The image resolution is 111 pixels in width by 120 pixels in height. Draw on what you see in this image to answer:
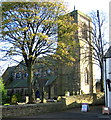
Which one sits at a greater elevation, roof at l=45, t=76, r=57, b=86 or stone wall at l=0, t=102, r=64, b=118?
roof at l=45, t=76, r=57, b=86

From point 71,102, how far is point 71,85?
15.2 m

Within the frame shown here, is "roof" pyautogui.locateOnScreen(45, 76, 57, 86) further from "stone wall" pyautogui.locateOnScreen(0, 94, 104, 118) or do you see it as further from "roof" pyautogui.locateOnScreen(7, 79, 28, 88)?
"stone wall" pyautogui.locateOnScreen(0, 94, 104, 118)

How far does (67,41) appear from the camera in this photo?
68.8ft

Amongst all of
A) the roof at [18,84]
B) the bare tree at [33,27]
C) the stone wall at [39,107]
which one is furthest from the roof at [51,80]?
the bare tree at [33,27]

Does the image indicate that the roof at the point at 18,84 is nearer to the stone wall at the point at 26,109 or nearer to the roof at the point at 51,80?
the roof at the point at 51,80

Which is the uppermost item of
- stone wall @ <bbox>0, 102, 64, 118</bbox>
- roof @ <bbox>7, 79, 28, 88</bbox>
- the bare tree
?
the bare tree

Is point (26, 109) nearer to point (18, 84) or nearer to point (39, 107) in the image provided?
point (39, 107)

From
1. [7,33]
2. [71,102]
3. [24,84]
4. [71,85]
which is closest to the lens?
[7,33]

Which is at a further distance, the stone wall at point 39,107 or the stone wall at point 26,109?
the stone wall at point 39,107

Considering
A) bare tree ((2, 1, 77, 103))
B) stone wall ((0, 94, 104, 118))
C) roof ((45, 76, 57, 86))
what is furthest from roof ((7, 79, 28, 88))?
bare tree ((2, 1, 77, 103))

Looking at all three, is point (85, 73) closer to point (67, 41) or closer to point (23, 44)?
point (67, 41)

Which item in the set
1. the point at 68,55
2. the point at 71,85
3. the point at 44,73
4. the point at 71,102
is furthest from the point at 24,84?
the point at 68,55

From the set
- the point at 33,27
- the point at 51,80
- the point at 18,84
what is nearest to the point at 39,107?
the point at 33,27

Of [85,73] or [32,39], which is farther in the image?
[85,73]
